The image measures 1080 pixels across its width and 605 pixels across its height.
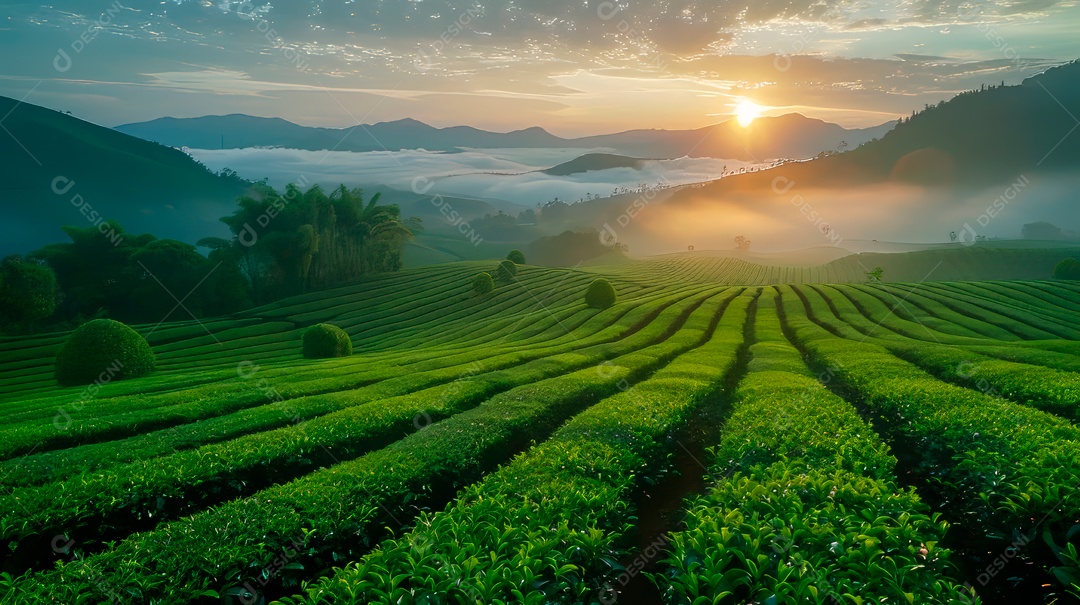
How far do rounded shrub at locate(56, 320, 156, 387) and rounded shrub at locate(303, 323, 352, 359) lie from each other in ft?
44.9

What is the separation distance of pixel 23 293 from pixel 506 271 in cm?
6081

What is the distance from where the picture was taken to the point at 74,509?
1047cm

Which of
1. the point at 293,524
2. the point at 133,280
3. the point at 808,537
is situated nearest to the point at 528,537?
the point at 808,537

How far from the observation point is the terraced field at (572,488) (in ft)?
21.2

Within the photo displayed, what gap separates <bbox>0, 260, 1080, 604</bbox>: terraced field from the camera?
254 inches

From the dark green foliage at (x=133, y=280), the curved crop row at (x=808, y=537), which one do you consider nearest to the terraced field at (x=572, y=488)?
the curved crop row at (x=808, y=537)

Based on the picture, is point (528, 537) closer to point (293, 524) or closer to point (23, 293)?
point (293, 524)

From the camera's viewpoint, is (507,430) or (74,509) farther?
(507,430)

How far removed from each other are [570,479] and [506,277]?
78049 millimetres

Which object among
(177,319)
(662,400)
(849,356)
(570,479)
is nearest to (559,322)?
(849,356)

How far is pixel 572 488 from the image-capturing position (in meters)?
8.73

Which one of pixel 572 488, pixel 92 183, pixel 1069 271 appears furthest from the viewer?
pixel 92 183

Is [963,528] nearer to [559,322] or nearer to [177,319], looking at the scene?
[559,322]

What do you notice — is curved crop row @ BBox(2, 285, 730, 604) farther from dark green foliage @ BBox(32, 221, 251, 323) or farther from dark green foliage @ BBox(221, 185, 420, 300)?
dark green foliage @ BBox(221, 185, 420, 300)
